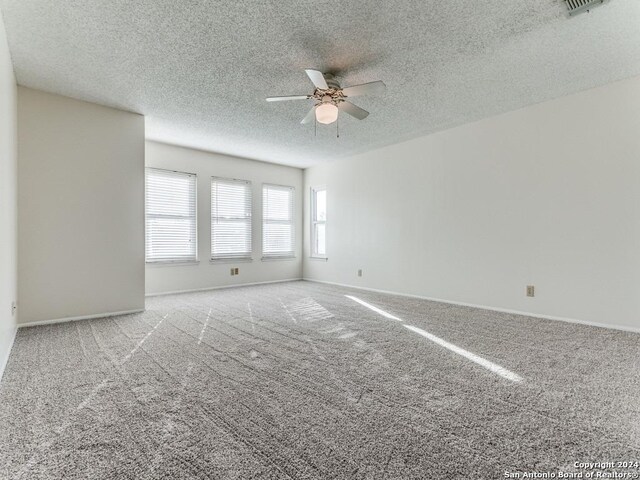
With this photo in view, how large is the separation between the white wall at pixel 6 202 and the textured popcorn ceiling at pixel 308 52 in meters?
0.30

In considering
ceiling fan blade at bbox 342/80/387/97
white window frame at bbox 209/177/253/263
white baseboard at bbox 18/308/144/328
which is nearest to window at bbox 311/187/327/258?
white window frame at bbox 209/177/253/263

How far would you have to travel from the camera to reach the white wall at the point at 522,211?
328 centimetres

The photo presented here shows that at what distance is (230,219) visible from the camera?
6.09m

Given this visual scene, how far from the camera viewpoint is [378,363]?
238cm

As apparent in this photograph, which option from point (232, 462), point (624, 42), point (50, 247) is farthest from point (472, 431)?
point (50, 247)

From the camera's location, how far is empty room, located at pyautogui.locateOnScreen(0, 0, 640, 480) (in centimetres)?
152

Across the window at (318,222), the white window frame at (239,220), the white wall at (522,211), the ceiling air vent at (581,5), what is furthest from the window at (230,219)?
the ceiling air vent at (581,5)

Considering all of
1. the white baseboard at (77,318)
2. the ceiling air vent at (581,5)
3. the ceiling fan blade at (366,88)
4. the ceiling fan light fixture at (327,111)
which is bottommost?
the white baseboard at (77,318)

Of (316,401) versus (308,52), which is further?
(308,52)

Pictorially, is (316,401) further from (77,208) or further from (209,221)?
(209,221)

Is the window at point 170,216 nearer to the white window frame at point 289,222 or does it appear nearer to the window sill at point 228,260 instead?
the window sill at point 228,260

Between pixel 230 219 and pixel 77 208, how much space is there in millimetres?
2642

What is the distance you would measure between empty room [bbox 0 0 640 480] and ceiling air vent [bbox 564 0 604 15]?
0.4 inches

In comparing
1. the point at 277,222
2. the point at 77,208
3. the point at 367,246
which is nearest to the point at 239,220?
the point at 277,222
